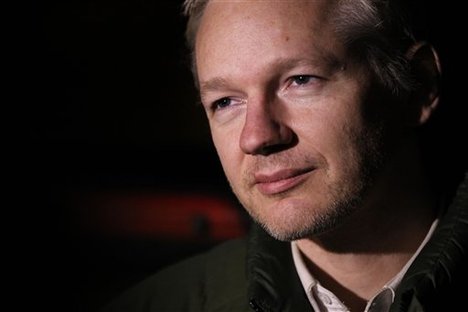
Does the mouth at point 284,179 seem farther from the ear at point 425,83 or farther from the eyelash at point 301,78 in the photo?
the ear at point 425,83

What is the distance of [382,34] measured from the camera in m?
1.70

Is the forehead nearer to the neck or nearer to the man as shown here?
the man

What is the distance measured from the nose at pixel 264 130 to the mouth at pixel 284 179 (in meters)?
0.06

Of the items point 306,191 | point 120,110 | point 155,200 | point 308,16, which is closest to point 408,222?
point 306,191

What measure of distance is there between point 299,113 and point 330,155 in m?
0.13

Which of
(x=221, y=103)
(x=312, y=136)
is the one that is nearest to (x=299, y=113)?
(x=312, y=136)

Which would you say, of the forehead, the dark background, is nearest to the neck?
the forehead

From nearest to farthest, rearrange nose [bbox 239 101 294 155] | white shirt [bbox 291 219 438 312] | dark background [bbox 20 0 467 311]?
nose [bbox 239 101 294 155], white shirt [bbox 291 219 438 312], dark background [bbox 20 0 467 311]

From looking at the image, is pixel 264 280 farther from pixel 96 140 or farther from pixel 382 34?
pixel 96 140

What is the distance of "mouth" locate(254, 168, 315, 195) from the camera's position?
1586 mm

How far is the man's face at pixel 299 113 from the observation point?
1.56 meters

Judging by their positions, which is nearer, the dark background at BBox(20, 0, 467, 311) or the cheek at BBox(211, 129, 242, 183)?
the cheek at BBox(211, 129, 242, 183)

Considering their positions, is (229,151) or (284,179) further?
(229,151)

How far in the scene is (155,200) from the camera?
10.5 feet
